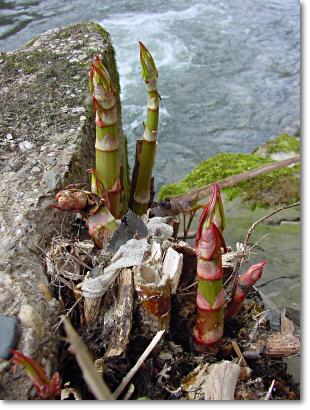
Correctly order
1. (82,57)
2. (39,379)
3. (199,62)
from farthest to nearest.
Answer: (199,62)
(82,57)
(39,379)

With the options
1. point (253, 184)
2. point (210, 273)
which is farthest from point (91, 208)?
point (253, 184)

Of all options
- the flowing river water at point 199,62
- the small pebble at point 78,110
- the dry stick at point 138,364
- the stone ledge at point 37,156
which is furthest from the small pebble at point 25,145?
the flowing river water at point 199,62

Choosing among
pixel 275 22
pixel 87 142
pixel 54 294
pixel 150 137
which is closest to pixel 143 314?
pixel 54 294

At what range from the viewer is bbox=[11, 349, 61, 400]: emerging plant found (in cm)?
93

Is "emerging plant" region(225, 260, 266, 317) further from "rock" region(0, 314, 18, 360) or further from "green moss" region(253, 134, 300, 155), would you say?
"green moss" region(253, 134, 300, 155)

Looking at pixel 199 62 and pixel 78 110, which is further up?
pixel 78 110

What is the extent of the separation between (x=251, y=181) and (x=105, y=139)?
1550mm

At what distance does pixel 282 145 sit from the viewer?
3.72m

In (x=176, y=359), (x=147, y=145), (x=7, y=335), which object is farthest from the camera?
(x=147, y=145)

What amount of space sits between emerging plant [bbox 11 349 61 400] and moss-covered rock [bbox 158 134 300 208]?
188 cm

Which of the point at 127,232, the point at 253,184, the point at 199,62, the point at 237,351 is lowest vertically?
the point at 253,184

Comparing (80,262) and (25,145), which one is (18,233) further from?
(25,145)

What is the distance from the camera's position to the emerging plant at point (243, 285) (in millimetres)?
1245

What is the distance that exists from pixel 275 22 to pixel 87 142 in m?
4.03
